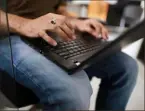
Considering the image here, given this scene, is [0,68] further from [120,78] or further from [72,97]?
[120,78]

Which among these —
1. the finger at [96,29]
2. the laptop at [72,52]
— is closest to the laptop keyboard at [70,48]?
the laptop at [72,52]

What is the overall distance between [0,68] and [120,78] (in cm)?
43

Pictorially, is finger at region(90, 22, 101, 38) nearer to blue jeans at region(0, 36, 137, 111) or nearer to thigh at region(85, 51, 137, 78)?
thigh at region(85, 51, 137, 78)

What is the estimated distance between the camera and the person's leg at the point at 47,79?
24.1 inches

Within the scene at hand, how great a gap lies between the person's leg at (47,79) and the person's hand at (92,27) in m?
0.20

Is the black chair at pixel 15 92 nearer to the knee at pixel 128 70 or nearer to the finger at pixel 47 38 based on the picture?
the finger at pixel 47 38

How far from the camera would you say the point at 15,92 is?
709mm

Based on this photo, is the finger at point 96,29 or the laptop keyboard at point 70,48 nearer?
the laptop keyboard at point 70,48

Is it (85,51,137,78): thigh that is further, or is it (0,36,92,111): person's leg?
(85,51,137,78): thigh

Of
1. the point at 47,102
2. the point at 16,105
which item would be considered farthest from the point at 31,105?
the point at 47,102

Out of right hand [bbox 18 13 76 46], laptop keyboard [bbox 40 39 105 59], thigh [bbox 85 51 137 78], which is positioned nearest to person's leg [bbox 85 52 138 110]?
thigh [bbox 85 51 137 78]

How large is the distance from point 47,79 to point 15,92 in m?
0.15

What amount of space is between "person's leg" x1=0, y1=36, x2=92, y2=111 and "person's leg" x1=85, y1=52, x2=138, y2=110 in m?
0.23

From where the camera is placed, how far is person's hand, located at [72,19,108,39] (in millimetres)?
800
